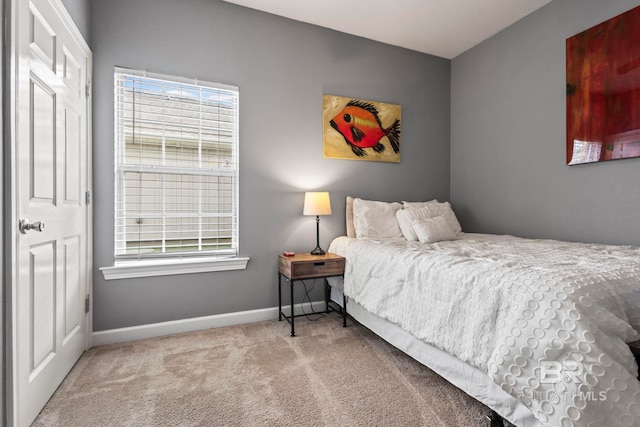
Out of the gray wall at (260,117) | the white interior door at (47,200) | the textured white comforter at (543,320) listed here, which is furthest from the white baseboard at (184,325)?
the textured white comforter at (543,320)

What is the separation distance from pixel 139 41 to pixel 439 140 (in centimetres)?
316

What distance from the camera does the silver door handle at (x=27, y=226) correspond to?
1.37 metres

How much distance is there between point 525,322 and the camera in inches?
48.1

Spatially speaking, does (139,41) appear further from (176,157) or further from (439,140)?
(439,140)

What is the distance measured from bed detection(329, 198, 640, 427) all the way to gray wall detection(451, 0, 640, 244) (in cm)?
51

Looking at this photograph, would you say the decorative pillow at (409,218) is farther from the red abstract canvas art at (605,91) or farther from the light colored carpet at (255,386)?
the red abstract canvas art at (605,91)

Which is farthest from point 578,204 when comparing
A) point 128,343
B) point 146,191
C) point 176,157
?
point 128,343

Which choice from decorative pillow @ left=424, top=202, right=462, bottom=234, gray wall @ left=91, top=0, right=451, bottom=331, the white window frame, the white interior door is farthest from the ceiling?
decorative pillow @ left=424, top=202, right=462, bottom=234

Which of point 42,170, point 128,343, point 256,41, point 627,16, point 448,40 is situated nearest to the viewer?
point 42,170

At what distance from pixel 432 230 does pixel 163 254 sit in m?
2.26

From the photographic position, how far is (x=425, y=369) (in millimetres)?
1981

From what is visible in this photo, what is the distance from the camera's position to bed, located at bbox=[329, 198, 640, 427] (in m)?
1.05

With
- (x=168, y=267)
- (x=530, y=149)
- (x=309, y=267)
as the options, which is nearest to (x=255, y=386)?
(x=309, y=267)

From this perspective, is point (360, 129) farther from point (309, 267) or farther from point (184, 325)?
point (184, 325)
